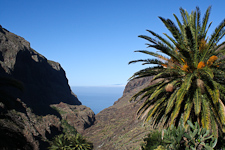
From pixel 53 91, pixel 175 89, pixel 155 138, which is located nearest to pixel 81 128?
pixel 53 91

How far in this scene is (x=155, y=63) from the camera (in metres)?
12.0

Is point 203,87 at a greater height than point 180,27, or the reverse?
point 180,27

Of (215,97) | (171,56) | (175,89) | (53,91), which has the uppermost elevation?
(53,91)

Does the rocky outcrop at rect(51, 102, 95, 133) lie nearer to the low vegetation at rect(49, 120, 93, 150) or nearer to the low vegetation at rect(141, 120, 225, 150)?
the low vegetation at rect(49, 120, 93, 150)

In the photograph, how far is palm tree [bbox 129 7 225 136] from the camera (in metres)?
9.73

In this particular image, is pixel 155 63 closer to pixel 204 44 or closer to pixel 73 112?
pixel 204 44

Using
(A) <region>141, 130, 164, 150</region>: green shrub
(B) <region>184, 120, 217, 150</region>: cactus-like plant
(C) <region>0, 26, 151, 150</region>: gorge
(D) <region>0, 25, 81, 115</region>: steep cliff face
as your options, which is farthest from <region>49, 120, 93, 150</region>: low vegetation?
(D) <region>0, 25, 81, 115</region>: steep cliff face

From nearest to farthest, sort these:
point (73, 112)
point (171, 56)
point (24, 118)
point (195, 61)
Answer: point (195, 61) < point (171, 56) < point (24, 118) < point (73, 112)

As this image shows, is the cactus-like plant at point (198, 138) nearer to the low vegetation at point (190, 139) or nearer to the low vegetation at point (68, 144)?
the low vegetation at point (190, 139)

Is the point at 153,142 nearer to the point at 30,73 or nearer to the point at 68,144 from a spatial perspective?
the point at 68,144

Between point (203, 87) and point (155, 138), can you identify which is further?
point (155, 138)

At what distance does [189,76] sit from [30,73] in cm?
11840

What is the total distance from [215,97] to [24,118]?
79119 mm

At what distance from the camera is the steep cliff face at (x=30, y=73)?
318 feet
